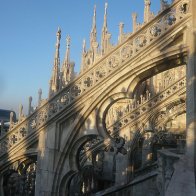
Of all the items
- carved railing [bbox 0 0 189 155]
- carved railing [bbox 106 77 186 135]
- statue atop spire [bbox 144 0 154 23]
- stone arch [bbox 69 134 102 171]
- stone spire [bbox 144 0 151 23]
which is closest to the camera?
carved railing [bbox 0 0 189 155]

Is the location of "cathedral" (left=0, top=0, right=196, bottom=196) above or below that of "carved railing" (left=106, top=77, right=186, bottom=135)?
below

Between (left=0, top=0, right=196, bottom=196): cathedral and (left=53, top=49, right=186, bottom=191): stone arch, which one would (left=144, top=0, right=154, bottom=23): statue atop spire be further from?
(left=53, top=49, right=186, bottom=191): stone arch

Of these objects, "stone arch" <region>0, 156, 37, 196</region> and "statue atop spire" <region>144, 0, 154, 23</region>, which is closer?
"statue atop spire" <region>144, 0, 154, 23</region>

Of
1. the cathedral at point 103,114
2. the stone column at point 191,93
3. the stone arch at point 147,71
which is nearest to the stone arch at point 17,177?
the cathedral at point 103,114

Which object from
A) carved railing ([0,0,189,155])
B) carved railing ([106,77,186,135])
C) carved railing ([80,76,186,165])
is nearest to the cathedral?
carved railing ([0,0,189,155])

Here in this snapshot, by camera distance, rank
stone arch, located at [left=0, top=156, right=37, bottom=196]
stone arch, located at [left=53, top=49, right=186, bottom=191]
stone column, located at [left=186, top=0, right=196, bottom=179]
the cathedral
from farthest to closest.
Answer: stone arch, located at [left=0, top=156, right=37, bottom=196], stone arch, located at [left=53, top=49, right=186, bottom=191], the cathedral, stone column, located at [left=186, top=0, right=196, bottom=179]

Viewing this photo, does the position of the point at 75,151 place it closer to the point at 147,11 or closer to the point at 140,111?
the point at 147,11

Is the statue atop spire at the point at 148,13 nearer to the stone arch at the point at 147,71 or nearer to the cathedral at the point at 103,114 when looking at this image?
the cathedral at the point at 103,114

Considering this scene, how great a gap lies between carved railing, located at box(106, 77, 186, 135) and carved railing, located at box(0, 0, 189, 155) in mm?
7330

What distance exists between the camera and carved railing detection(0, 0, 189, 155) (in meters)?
7.75

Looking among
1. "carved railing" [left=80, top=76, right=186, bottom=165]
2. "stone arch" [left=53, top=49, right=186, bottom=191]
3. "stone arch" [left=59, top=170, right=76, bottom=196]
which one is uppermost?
"carved railing" [left=80, top=76, right=186, bottom=165]

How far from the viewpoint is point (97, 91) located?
322 inches

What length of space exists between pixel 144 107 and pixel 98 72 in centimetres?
839

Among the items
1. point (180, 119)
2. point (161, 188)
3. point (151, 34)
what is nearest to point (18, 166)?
point (161, 188)
